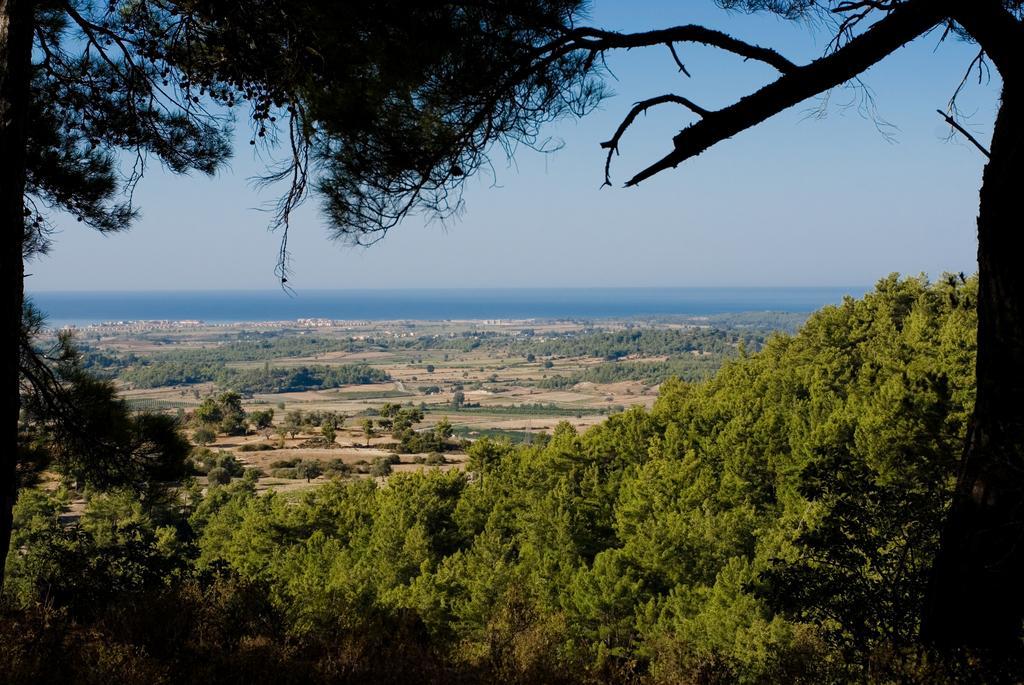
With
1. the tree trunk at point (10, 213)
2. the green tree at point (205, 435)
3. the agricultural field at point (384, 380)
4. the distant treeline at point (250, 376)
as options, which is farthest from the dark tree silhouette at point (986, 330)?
the distant treeline at point (250, 376)

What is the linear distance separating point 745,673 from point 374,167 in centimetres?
457

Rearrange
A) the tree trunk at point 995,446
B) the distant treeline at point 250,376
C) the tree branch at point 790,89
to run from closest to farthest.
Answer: the tree trunk at point 995,446
the tree branch at point 790,89
the distant treeline at point 250,376

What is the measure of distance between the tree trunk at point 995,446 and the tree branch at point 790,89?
1.25 ft

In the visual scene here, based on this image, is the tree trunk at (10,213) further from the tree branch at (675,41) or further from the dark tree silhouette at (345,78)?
the tree branch at (675,41)

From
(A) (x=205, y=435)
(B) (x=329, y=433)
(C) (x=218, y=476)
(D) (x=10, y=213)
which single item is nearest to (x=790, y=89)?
(D) (x=10, y=213)

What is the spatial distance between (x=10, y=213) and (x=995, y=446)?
3.25 metres

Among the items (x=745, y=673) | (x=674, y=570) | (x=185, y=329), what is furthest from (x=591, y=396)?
(x=185, y=329)

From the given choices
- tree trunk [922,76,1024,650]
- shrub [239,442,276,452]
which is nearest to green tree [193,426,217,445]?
shrub [239,442,276,452]

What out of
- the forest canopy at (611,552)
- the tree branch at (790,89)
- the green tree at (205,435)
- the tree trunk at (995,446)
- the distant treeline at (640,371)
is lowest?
the distant treeline at (640,371)

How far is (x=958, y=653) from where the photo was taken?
2592mm

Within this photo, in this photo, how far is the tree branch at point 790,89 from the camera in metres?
2.67

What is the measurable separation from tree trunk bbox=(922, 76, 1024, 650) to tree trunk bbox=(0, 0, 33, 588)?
10.1ft

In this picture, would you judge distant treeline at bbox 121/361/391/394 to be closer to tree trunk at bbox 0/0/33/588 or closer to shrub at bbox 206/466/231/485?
shrub at bbox 206/466/231/485

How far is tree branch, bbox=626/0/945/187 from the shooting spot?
8.75 ft
